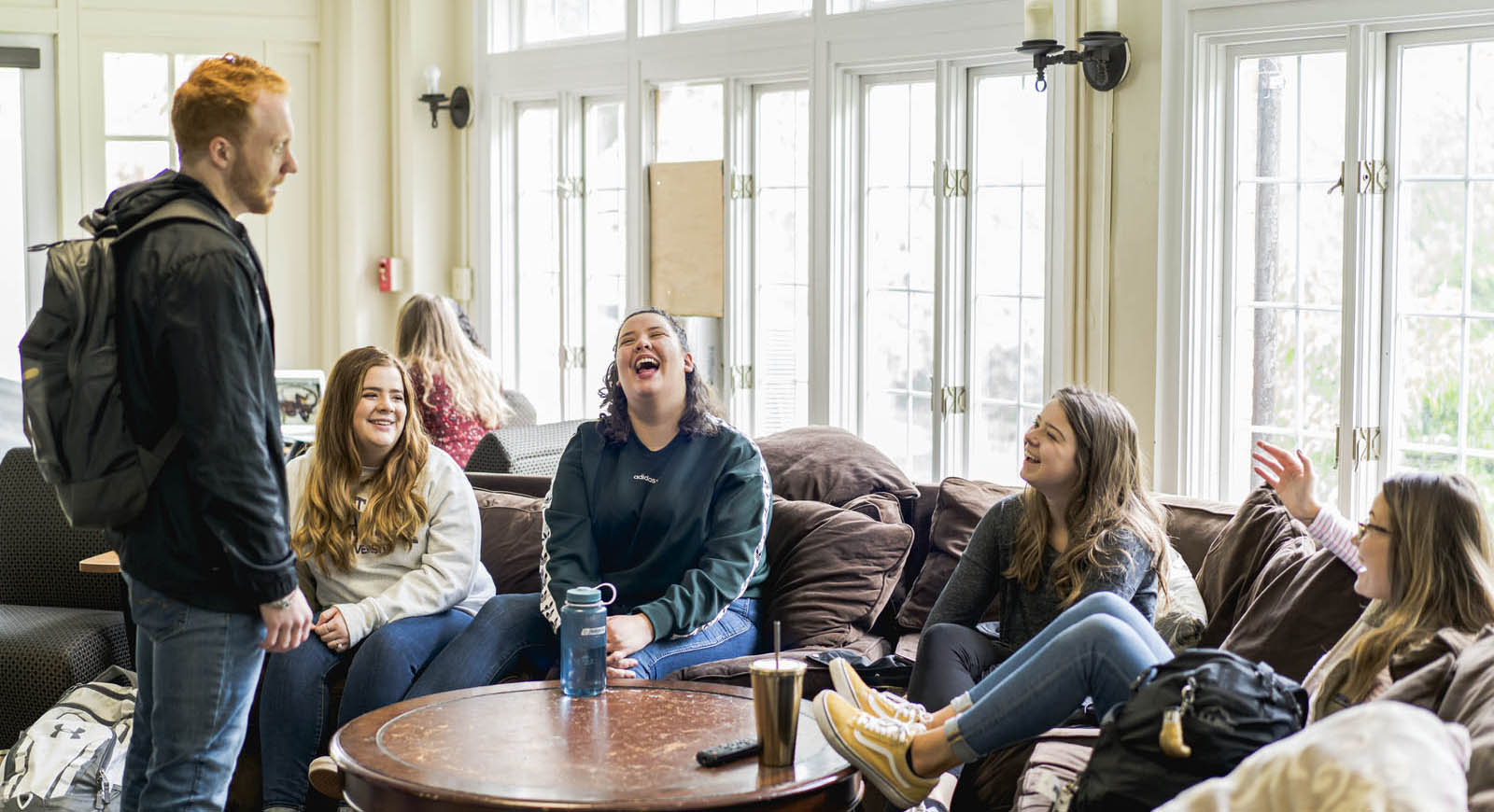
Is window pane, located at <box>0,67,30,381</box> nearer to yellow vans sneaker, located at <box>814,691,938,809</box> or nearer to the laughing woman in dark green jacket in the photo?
the laughing woman in dark green jacket

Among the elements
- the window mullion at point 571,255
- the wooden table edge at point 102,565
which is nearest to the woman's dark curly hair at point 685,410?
the wooden table edge at point 102,565

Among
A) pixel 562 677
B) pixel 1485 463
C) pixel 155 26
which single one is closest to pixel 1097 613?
pixel 562 677

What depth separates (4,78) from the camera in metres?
6.29

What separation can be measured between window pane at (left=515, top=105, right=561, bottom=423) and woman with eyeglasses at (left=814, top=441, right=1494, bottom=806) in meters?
3.92

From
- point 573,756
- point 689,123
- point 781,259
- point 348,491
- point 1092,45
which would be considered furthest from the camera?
point 689,123

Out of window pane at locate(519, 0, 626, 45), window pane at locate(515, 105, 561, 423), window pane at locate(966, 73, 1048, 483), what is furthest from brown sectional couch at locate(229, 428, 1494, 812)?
window pane at locate(519, 0, 626, 45)

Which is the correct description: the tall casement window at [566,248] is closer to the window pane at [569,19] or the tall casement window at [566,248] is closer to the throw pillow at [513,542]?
the window pane at [569,19]

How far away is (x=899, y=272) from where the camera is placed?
5184 mm

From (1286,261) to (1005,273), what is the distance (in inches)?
37.7

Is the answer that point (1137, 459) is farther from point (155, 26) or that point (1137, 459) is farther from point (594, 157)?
point (155, 26)

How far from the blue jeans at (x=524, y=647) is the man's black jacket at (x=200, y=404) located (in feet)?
3.54

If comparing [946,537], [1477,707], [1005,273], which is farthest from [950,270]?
[1477,707]

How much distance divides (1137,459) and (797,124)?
2.51 m

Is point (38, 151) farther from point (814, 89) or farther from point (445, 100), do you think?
point (814, 89)
